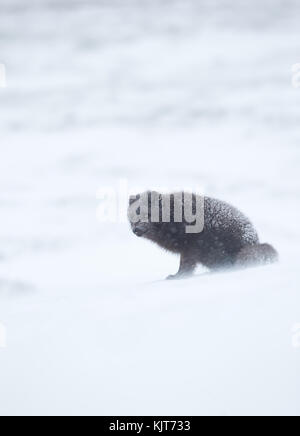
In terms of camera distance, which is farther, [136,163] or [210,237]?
[136,163]

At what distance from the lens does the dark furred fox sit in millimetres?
7474

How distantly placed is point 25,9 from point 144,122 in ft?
51.7

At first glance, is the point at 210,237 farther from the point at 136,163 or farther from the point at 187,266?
the point at 136,163

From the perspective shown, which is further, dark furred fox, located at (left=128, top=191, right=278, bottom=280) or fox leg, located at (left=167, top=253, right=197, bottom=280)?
fox leg, located at (left=167, top=253, right=197, bottom=280)

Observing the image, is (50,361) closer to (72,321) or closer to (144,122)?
(72,321)

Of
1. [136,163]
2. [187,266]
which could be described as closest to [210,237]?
[187,266]

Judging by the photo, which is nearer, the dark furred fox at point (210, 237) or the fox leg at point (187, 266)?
the dark furred fox at point (210, 237)

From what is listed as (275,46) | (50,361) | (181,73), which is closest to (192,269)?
(50,361)

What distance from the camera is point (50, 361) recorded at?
5.51 metres

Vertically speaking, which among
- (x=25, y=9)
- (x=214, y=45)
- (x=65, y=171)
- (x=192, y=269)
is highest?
(x=25, y=9)

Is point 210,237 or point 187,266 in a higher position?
point 210,237

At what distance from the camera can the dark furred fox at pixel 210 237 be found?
7474mm

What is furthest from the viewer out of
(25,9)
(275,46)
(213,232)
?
(25,9)

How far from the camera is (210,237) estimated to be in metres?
7.62
